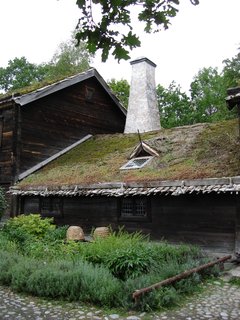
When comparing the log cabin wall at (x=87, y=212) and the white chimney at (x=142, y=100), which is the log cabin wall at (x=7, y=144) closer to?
the log cabin wall at (x=87, y=212)

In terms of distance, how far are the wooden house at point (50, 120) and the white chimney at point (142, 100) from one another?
1213 millimetres

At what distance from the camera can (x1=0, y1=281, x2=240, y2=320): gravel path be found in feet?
20.7

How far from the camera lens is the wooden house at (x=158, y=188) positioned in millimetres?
11336

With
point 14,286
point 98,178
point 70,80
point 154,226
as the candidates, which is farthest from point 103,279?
point 70,80

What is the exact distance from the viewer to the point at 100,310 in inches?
263

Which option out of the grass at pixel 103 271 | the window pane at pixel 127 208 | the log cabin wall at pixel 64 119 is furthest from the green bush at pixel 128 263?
the log cabin wall at pixel 64 119

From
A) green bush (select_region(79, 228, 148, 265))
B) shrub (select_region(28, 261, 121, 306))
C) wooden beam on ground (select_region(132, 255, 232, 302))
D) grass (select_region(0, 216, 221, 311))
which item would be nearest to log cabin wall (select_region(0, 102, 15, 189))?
grass (select_region(0, 216, 221, 311))

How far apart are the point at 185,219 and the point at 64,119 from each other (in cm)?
1082

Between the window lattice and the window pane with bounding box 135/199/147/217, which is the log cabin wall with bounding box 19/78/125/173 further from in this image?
the window pane with bounding box 135/199/147/217

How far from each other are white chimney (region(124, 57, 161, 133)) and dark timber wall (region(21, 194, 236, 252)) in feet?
29.4

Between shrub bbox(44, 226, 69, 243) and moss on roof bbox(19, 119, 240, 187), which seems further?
shrub bbox(44, 226, 69, 243)

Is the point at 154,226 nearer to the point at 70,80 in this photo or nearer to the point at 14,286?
the point at 14,286

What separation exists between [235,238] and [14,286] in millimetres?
6490

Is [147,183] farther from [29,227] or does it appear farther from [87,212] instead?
[29,227]
